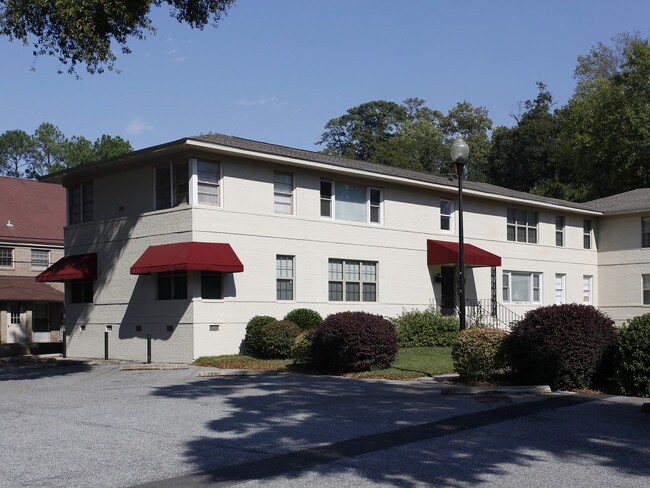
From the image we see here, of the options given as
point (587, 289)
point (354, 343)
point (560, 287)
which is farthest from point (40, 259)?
point (587, 289)

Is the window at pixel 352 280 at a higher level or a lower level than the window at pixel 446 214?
lower

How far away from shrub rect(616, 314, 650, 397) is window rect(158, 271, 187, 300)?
1348 cm

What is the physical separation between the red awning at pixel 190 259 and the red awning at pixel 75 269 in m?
3.38

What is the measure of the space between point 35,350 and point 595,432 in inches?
1168

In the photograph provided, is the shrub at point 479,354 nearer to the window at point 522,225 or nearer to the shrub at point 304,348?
the shrub at point 304,348

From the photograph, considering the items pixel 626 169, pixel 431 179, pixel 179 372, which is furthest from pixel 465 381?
pixel 626 169

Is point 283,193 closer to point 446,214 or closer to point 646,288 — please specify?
point 446,214

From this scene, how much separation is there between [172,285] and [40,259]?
19271 mm

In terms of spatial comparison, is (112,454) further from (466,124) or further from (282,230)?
(466,124)

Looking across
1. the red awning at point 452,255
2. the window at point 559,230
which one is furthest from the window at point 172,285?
the window at point 559,230

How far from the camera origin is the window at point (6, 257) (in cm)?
3941

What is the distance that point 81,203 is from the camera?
93.0 ft

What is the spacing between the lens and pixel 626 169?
163ft

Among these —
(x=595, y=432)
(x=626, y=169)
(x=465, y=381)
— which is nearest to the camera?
(x=595, y=432)
